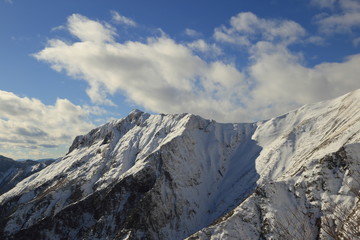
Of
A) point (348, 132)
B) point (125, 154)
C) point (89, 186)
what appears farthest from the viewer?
point (125, 154)

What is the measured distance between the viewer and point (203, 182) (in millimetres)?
159750

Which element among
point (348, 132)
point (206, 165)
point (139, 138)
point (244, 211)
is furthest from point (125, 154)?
point (348, 132)

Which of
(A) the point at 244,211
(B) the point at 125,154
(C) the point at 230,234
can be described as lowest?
(C) the point at 230,234

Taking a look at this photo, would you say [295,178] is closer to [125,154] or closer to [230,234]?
[230,234]

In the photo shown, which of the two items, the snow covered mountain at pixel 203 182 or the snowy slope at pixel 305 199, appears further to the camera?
the snow covered mountain at pixel 203 182

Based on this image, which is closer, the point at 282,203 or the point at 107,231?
the point at 282,203

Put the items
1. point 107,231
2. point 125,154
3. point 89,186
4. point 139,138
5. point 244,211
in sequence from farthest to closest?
1. point 139,138
2. point 125,154
3. point 89,186
4. point 107,231
5. point 244,211

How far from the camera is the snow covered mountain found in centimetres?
9031

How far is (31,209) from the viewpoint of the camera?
163m

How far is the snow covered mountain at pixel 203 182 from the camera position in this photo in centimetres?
9031

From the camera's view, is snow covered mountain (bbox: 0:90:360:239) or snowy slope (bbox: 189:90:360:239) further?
snow covered mountain (bbox: 0:90:360:239)

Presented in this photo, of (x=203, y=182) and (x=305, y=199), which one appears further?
(x=203, y=182)

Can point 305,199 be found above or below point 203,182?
below

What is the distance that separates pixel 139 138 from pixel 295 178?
4577 inches
